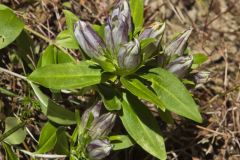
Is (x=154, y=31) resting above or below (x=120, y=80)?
above

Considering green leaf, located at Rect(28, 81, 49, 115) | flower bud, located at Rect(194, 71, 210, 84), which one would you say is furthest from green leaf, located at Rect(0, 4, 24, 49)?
flower bud, located at Rect(194, 71, 210, 84)

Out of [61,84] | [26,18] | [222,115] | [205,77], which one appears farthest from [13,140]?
[222,115]

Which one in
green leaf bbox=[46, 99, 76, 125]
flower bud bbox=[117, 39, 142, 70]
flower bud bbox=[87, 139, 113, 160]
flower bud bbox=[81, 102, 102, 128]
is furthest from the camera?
green leaf bbox=[46, 99, 76, 125]

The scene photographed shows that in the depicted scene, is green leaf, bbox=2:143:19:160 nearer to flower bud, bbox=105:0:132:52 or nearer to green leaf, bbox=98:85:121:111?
green leaf, bbox=98:85:121:111

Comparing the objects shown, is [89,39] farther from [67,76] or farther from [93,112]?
[93,112]

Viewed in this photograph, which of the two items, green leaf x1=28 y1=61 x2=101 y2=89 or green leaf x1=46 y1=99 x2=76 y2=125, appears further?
green leaf x1=46 y1=99 x2=76 y2=125

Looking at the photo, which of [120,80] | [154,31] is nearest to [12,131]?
[120,80]

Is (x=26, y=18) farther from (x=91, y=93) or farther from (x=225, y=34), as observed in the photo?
(x=225, y=34)
